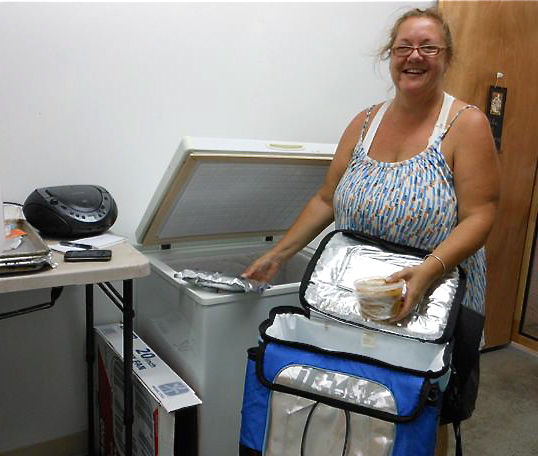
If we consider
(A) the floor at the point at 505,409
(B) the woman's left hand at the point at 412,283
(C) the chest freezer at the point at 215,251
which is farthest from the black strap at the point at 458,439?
(A) the floor at the point at 505,409

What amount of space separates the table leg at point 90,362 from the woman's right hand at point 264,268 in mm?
533

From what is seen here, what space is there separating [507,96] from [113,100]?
1899 millimetres

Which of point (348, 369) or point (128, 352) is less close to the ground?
point (348, 369)

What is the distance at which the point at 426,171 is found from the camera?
1265 millimetres

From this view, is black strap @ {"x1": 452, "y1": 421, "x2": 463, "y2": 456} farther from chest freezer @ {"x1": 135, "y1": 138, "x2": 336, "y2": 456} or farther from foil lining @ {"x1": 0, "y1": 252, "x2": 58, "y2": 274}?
foil lining @ {"x1": 0, "y1": 252, "x2": 58, "y2": 274}

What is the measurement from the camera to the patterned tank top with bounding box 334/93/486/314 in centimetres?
126

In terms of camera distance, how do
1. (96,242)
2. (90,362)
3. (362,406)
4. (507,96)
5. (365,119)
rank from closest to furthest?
(362,406), (96,242), (365,119), (90,362), (507,96)

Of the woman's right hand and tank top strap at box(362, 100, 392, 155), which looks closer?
tank top strap at box(362, 100, 392, 155)

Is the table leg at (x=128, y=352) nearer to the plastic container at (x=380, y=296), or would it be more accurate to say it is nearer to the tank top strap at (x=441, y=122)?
the plastic container at (x=380, y=296)

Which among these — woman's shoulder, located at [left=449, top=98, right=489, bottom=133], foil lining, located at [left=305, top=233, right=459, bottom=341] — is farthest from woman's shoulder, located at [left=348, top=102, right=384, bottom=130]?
foil lining, located at [left=305, top=233, right=459, bottom=341]


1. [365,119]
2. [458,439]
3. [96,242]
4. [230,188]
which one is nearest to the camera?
[458,439]

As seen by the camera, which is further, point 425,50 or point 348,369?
point 425,50

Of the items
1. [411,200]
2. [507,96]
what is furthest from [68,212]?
[507,96]

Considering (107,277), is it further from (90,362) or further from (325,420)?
(90,362)
